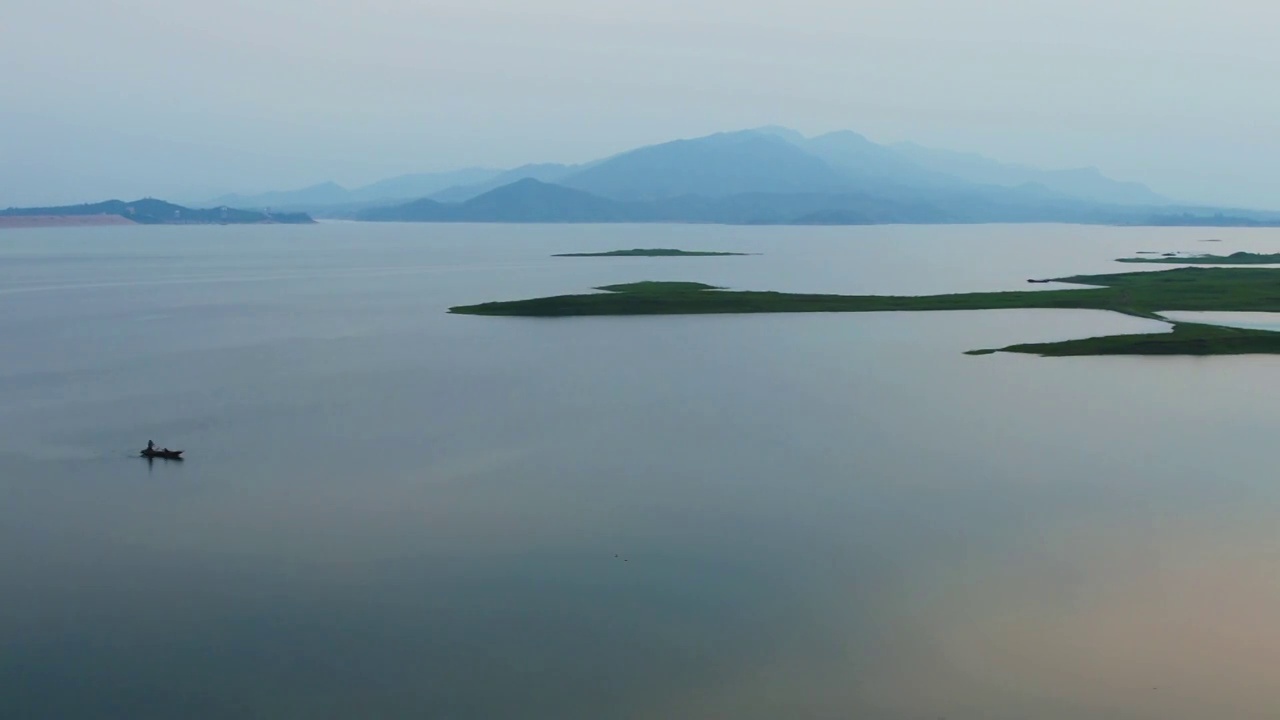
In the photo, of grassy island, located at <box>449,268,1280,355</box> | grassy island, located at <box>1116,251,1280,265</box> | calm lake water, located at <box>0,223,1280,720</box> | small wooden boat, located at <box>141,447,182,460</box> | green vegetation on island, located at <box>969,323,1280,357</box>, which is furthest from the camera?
grassy island, located at <box>1116,251,1280,265</box>

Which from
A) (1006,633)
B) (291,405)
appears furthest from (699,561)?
(291,405)

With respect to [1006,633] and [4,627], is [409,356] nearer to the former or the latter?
[4,627]

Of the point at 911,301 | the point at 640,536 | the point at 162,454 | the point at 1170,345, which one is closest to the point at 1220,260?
the point at 911,301

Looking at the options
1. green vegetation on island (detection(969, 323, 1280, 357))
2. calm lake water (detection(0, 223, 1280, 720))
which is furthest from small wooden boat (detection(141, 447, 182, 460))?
green vegetation on island (detection(969, 323, 1280, 357))

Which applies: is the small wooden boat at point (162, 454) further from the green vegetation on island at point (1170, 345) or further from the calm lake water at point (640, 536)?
the green vegetation on island at point (1170, 345)

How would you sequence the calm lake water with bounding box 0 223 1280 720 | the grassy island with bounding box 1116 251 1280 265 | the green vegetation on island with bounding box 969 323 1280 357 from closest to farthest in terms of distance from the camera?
the calm lake water with bounding box 0 223 1280 720 < the green vegetation on island with bounding box 969 323 1280 357 < the grassy island with bounding box 1116 251 1280 265

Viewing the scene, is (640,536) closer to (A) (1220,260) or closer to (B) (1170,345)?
(B) (1170,345)

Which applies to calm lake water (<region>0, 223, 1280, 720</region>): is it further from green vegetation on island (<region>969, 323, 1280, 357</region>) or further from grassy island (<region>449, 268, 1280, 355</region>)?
grassy island (<region>449, 268, 1280, 355</region>)
